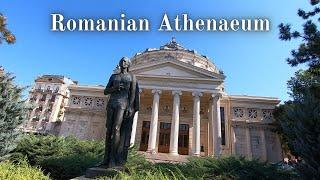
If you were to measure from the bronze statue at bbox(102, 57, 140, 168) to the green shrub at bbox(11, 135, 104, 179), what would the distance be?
352 cm

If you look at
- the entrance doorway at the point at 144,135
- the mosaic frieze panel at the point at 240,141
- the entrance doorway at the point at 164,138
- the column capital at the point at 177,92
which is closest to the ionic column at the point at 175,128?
the column capital at the point at 177,92

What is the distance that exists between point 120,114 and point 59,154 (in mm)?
6469

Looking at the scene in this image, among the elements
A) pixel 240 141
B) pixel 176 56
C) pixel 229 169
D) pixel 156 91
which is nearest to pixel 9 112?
pixel 229 169

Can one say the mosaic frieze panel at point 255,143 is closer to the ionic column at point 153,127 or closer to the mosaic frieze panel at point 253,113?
the mosaic frieze panel at point 253,113

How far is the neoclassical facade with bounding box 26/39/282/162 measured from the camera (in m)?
30.5

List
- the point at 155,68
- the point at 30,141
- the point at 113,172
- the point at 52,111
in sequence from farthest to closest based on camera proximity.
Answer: the point at 52,111 → the point at 155,68 → the point at 30,141 → the point at 113,172

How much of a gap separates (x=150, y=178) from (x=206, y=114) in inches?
1225

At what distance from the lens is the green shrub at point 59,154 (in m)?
8.77

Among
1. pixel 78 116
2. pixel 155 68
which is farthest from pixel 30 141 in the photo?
pixel 78 116

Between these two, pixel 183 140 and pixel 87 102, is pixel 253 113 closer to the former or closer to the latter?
pixel 183 140

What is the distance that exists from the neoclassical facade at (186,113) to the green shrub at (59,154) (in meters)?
17.0

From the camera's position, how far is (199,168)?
28.7 ft

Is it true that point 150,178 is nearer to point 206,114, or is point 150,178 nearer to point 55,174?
point 55,174

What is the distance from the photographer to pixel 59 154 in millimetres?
10805
